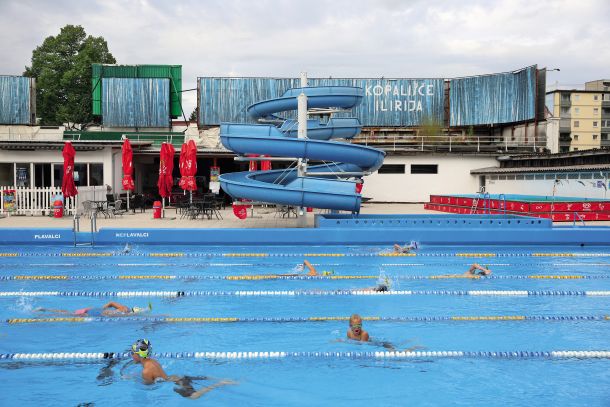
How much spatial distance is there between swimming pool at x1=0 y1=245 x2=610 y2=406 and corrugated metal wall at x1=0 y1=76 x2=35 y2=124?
89.5 ft

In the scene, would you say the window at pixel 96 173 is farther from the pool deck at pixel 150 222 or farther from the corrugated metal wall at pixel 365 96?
the corrugated metal wall at pixel 365 96

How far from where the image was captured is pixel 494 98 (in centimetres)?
3744

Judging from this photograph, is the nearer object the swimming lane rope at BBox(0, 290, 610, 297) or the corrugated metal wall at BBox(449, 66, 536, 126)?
the swimming lane rope at BBox(0, 290, 610, 297)

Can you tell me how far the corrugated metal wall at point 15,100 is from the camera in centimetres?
3853

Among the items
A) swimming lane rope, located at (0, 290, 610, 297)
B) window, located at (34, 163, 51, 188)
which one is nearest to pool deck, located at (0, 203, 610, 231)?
window, located at (34, 163, 51, 188)

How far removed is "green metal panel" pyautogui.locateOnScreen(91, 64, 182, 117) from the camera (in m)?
39.5

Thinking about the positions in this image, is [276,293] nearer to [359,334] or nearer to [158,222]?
[359,334]

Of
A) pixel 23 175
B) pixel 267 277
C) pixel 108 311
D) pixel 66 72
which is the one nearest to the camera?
pixel 108 311

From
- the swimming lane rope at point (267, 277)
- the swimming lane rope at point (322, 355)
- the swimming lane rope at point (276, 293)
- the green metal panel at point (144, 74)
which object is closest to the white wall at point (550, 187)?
the swimming lane rope at point (267, 277)

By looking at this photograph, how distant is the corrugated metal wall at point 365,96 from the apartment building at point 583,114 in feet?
147

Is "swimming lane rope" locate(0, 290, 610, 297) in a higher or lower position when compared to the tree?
lower

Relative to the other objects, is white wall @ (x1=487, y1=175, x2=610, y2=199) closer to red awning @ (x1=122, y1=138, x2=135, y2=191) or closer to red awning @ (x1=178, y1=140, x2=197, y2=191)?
red awning @ (x1=178, y1=140, x2=197, y2=191)

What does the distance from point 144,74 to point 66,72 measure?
41.7 ft

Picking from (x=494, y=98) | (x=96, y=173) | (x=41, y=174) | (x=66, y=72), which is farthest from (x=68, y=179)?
(x=66, y=72)
